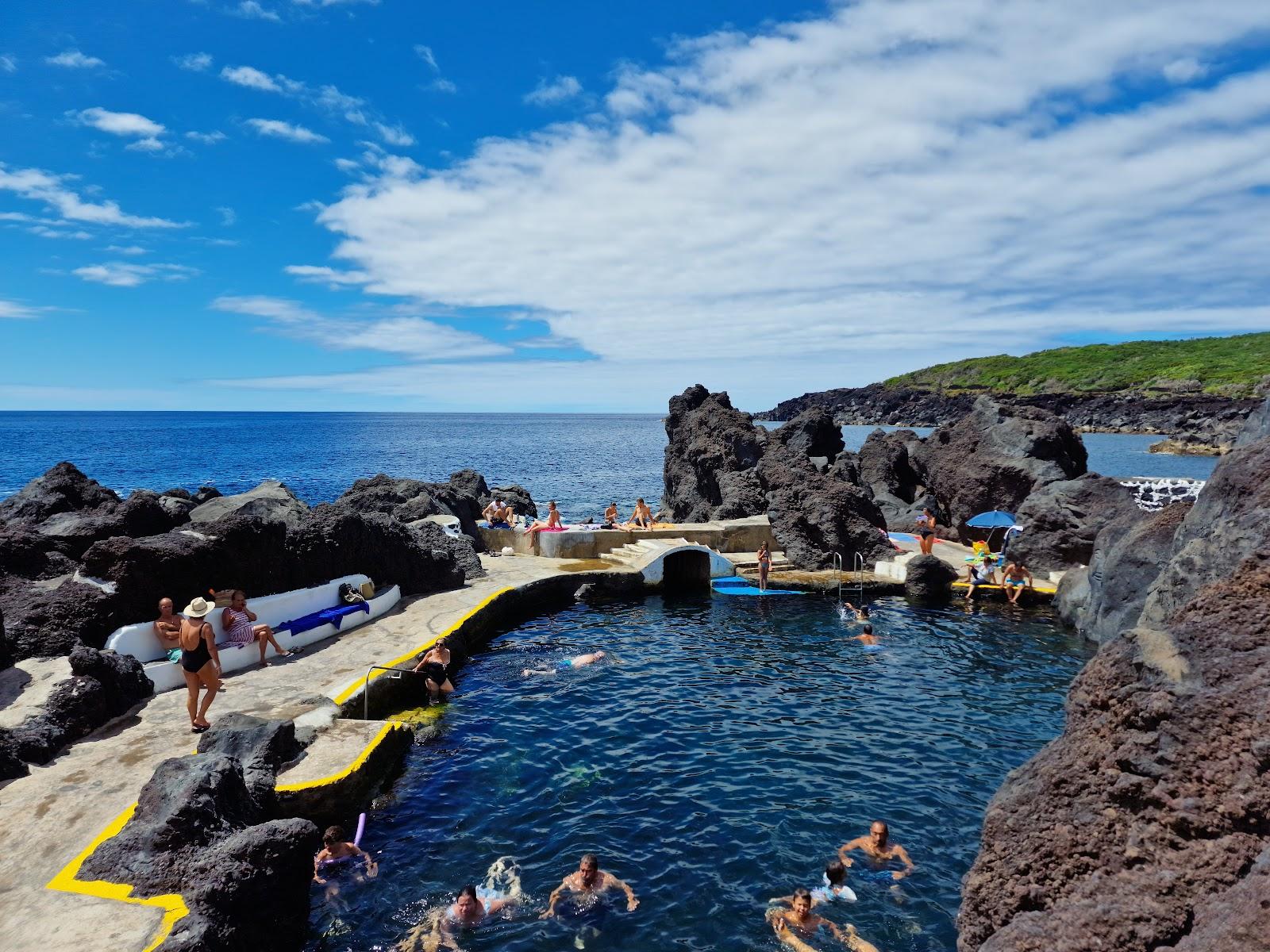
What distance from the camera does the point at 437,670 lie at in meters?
15.2

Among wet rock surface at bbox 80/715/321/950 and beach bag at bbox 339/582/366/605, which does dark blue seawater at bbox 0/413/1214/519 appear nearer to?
beach bag at bbox 339/582/366/605

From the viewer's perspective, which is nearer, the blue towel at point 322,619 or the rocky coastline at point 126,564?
the rocky coastline at point 126,564

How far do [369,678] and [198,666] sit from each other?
2.98 metres

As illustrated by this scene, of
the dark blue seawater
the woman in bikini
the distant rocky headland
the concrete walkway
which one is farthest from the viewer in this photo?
the distant rocky headland

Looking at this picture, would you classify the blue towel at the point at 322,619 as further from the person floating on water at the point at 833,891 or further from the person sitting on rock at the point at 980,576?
the person sitting on rock at the point at 980,576

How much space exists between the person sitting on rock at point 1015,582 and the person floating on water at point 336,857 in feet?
66.5

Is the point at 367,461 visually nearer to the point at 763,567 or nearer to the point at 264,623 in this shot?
the point at 763,567

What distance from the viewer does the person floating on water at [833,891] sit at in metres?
9.00

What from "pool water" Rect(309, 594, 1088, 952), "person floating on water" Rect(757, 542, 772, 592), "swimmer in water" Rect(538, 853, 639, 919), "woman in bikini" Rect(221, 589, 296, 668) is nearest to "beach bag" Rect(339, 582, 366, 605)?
"woman in bikini" Rect(221, 589, 296, 668)

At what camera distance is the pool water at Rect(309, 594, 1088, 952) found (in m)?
8.81

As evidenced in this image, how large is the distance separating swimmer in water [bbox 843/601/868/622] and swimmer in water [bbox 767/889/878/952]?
12904 millimetres

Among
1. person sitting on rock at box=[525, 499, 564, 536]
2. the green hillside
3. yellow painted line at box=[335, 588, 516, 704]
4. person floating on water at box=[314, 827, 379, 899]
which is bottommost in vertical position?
person floating on water at box=[314, 827, 379, 899]

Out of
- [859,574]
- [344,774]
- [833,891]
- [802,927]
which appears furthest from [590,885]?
[859,574]

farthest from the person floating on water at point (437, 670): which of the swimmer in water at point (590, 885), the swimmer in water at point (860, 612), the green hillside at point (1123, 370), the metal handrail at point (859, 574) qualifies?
the green hillside at point (1123, 370)
